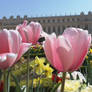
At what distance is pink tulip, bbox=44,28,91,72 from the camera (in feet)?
1.51

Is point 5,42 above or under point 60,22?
above

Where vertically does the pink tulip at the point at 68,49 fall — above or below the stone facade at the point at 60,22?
above

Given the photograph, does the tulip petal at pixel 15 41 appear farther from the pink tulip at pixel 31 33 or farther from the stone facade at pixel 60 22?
the stone facade at pixel 60 22

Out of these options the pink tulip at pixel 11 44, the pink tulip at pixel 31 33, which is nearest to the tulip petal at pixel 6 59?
the pink tulip at pixel 11 44

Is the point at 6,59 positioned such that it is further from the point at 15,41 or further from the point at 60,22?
the point at 60,22

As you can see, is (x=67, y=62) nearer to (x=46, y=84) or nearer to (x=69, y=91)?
(x=69, y=91)

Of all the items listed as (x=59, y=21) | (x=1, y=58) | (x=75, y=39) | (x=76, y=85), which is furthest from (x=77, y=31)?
(x=59, y=21)

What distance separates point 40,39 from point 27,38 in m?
0.05

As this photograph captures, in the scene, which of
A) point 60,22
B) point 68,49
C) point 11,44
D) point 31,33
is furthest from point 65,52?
point 60,22

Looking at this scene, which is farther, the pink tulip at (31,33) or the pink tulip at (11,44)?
the pink tulip at (31,33)

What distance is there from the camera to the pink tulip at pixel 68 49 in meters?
0.46

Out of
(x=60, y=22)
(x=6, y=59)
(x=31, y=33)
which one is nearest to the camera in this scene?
(x=6, y=59)

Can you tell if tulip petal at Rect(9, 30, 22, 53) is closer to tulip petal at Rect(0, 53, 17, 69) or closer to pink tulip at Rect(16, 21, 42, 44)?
tulip petal at Rect(0, 53, 17, 69)

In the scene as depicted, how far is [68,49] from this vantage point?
46cm
